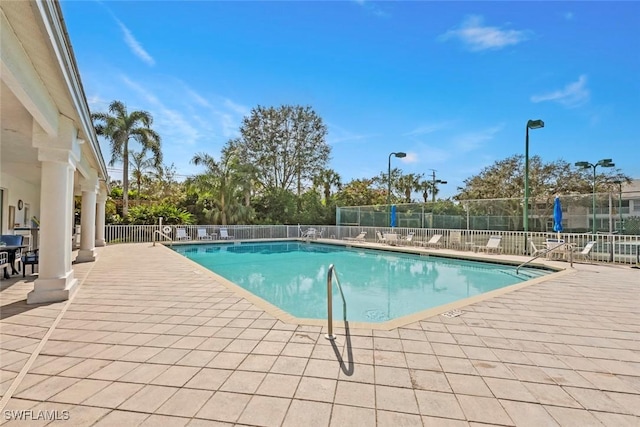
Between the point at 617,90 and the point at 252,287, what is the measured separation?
684 inches

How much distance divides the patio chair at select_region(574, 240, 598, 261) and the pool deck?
228 inches

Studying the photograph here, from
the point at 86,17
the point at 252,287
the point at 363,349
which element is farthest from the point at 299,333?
the point at 86,17

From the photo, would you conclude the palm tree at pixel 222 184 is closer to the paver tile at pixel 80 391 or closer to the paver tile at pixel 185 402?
the paver tile at pixel 80 391

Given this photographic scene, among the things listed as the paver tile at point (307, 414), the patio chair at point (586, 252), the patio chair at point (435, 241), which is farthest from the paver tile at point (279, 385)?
the patio chair at point (435, 241)

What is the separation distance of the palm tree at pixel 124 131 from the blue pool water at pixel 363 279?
722 centimetres

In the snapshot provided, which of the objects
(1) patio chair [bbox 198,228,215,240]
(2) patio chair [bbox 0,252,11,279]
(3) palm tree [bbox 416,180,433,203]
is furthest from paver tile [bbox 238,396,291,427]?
(3) palm tree [bbox 416,180,433,203]

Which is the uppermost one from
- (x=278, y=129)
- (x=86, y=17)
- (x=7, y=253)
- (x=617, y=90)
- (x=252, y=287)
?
(x=278, y=129)

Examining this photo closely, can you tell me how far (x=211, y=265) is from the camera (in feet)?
34.9

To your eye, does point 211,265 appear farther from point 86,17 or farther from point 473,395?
point 473,395

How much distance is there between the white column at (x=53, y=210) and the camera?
4363 mm

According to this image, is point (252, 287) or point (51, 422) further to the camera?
point (252, 287)

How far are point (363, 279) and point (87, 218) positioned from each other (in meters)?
7.50

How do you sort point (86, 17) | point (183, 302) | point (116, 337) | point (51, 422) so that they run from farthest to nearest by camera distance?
point (86, 17)
point (183, 302)
point (116, 337)
point (51, 422)

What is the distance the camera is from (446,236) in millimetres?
13383
